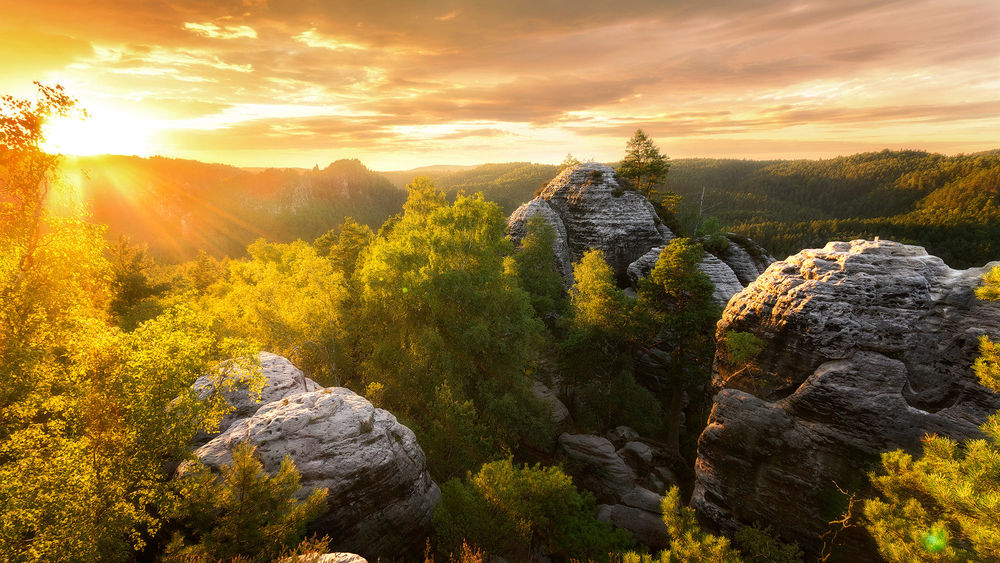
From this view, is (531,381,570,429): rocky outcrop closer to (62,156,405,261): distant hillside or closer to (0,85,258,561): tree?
(0,85,258,561): tree

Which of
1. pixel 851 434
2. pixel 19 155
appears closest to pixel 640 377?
pixel 851 434

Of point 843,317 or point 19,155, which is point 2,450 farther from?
point 843,317

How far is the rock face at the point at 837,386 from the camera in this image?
14.6 m

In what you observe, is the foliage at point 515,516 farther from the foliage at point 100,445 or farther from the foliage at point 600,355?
the foliage at point 600,355

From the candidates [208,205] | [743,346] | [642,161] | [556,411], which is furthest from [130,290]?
[208,205]

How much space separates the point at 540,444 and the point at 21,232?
76.0ft

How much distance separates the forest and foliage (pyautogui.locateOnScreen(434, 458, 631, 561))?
81 mm

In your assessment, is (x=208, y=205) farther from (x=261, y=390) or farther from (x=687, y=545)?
(x=687, y=545)

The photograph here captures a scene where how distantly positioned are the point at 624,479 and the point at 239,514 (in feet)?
68.2

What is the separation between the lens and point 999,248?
100m

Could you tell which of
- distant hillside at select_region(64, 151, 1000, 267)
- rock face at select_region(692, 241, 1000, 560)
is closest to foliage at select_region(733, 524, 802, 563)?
rock face at select_region(692, 241, 1000, 560)

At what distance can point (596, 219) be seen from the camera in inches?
1757

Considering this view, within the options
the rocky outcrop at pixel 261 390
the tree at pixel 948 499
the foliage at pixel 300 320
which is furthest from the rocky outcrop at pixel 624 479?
the foliage at pixel 300 320

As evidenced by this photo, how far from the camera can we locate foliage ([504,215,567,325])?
3848cm
